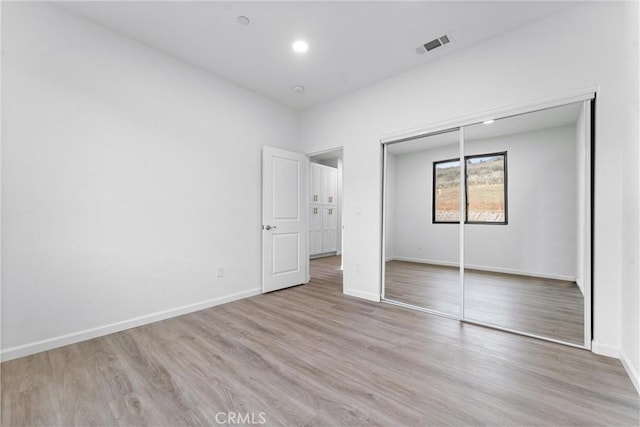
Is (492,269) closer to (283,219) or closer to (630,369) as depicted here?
(630,369)

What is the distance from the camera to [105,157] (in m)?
2.58

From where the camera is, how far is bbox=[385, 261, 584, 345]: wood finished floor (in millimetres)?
2496

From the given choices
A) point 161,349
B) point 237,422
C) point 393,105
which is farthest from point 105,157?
point 393,105

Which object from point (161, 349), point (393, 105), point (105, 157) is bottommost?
point (161, 349)

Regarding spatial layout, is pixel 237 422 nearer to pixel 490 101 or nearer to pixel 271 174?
pixel 271 174

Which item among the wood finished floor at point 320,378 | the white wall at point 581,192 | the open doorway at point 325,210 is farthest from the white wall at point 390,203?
the open doorway at point 325,210

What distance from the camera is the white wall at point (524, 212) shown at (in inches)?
99.3

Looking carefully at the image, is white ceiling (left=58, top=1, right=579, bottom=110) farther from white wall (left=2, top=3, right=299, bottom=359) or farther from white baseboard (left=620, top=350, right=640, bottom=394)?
white baseboard (left=620, top=350, right=640, bottom=394)

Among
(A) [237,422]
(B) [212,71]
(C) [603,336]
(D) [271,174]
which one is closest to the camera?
(A) [237,422]

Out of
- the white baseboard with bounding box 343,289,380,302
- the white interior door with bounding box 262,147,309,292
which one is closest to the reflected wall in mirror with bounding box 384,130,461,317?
the white baseboard with bounding box 343,289,380,302

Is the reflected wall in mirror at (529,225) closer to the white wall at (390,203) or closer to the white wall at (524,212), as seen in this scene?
the white wall at (524,212)

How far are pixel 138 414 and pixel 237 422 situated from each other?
59 centimetres

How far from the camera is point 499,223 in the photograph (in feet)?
9.61

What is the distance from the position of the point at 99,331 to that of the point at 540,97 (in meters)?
4.60
